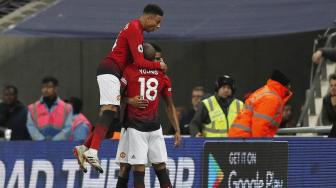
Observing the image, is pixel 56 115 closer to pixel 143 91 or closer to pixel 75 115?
pixel 75 115

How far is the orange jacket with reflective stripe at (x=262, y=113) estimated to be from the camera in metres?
14.4

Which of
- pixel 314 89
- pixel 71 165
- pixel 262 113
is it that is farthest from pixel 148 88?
pixel 314 89

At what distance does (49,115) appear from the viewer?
1647cm

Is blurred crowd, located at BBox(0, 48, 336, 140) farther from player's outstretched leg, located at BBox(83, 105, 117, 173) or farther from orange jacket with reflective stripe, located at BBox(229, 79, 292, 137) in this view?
player's outstretched leg, located at BBox(83, 105, 117, 173)

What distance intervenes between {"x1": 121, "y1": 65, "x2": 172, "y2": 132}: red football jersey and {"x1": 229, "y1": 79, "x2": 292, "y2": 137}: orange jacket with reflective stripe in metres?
2.31

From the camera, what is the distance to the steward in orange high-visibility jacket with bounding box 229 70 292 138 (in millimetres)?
14383

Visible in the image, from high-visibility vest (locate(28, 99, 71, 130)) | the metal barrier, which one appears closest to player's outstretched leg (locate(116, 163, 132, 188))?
high-visibility vest (locate(28, 99, 71, 130))

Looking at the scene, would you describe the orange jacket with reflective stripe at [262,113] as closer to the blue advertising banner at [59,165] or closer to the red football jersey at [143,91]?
the blue advertising banner at [59,165]

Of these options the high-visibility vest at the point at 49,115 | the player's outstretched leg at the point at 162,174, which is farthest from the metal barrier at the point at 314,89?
the player's outstretched leg at the point at 162,174

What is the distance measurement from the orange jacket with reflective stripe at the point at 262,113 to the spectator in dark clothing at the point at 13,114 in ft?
12.0

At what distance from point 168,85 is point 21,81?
10.2 metres

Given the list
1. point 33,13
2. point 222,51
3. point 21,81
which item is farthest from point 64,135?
point 222,51

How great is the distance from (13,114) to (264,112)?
15.1 ft

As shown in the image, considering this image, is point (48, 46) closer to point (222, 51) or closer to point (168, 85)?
point (222, 51)
